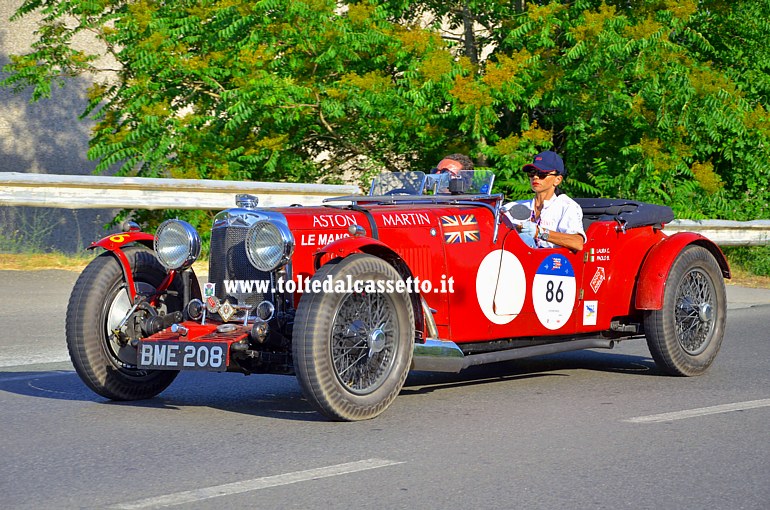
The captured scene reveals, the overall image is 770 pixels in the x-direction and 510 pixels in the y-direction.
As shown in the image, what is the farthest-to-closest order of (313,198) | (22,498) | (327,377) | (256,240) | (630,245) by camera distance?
(313,198) < (630,245) < (256,240) < (327,377) < (22,498)

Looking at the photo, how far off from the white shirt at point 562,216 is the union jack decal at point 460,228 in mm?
636

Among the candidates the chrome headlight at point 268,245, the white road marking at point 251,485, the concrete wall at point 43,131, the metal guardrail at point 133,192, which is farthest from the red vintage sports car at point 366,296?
the concrete wall at point 43,131

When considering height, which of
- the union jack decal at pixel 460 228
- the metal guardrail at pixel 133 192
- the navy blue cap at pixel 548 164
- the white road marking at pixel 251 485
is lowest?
the white road marking at pixel 251 485

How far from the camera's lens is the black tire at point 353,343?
578 centimetres

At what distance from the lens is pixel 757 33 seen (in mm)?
15633

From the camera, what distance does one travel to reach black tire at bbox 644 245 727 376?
25.8ft

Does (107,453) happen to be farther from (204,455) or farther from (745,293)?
(745,293)

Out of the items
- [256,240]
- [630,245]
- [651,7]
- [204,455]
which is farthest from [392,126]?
[204,455]

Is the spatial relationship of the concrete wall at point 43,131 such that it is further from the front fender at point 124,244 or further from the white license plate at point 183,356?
the white license plate at point 183,356

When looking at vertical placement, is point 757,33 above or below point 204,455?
above

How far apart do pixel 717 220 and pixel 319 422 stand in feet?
33.9

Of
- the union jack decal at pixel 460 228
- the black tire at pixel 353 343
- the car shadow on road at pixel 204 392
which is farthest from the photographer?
the union jack decal at pixel 460 228

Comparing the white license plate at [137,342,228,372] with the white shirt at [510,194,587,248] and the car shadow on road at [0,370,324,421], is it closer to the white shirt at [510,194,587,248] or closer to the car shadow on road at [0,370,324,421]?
the car shadow on road at [0,370,324,421]

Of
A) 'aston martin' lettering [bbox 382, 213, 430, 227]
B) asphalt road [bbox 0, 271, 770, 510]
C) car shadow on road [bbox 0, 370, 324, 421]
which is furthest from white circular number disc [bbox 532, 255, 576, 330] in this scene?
car shadow on road [bbox 0, 370, 324, 421]
